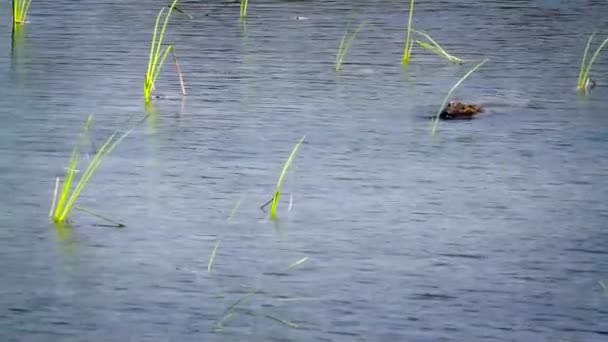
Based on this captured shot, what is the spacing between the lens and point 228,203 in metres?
2.77

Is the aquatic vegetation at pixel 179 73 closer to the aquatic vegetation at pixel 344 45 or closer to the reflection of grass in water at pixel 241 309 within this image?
the aquatic vegetation at pixel 344 45

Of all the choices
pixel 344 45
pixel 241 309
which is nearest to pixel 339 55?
pixel 344 45

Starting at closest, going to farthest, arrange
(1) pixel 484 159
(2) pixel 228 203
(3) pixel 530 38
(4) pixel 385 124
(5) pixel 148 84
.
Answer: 1. (2) pixel 228 203
2. (1) pixel 484 159
3. (4) pixel 385 124
4. (5) pixel 148 84
5. (3) pixel 530 38

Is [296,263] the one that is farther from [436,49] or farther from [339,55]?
[436,49]

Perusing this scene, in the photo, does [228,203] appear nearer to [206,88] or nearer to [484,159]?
[484,159]

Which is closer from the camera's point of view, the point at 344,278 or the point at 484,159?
the point at 344,278

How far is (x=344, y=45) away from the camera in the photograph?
4.38 m

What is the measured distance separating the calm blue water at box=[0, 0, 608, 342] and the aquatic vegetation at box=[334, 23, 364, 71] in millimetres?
24

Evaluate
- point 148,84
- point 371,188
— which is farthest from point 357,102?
point 371,188

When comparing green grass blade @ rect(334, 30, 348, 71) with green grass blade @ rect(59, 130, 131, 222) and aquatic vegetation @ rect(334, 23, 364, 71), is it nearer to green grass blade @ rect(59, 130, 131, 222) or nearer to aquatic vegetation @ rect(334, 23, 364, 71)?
aquatic vegetation @ rect(334, 23, 364, 71)

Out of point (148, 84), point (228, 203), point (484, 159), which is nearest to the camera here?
point (228, 203)

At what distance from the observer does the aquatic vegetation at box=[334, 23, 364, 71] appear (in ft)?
13.4

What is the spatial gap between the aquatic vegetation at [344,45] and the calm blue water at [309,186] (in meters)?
0.02

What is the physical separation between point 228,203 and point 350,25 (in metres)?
2.02
